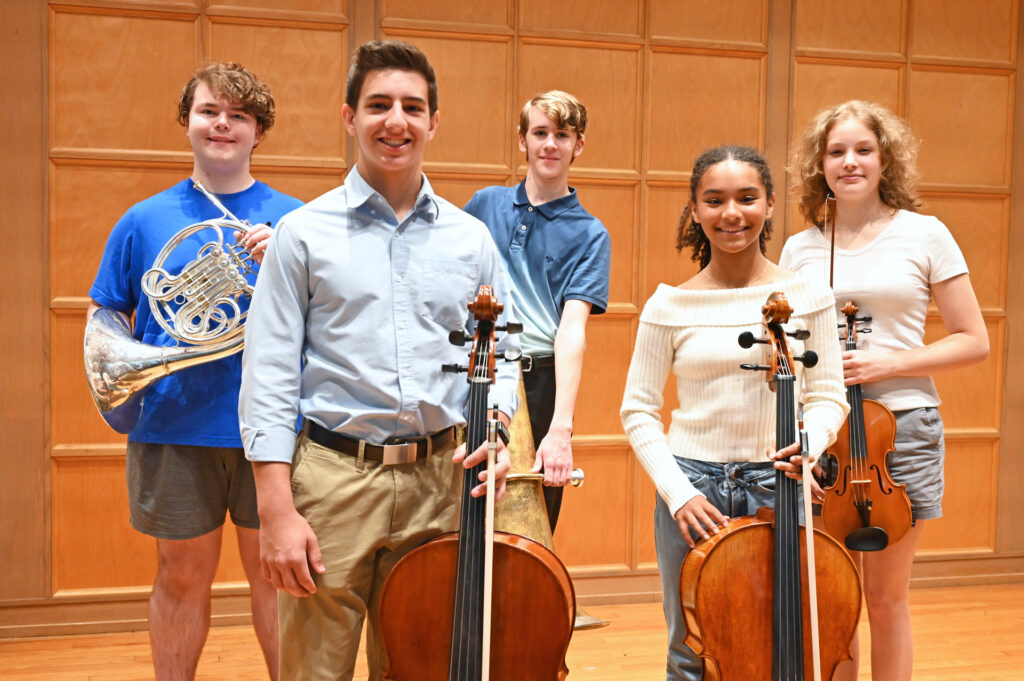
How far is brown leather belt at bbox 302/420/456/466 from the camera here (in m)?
1.69

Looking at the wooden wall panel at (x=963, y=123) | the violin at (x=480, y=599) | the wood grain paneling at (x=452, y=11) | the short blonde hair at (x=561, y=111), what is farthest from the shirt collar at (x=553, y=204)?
the wooden wall panel at (x=963, y=123)

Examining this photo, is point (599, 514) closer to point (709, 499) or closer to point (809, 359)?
point (709, 499)

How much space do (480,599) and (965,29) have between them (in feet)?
11.9

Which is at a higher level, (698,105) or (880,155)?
(698,105)

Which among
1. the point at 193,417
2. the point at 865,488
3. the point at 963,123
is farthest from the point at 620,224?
the point at 193,417

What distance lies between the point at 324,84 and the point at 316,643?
2.40 meters

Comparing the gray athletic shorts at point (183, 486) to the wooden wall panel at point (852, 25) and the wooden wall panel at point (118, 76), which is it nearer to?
the wooden wall panel at point (118, 76)

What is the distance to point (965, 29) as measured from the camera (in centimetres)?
406

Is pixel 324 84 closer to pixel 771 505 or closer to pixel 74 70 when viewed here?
pixel 74 70

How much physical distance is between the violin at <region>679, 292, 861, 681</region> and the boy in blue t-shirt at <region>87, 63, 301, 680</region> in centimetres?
116

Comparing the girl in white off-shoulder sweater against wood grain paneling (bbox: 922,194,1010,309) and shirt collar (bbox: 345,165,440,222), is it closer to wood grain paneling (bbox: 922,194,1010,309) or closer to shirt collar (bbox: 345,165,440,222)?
shirt collar (bbox: 345,165,440,222)

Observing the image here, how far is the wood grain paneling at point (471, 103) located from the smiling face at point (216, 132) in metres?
1.34

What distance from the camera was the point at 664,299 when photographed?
1.97m

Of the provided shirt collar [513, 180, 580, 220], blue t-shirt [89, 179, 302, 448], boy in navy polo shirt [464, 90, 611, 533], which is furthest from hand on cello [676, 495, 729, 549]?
blue t-shirt [89, 179, 302, 448]
